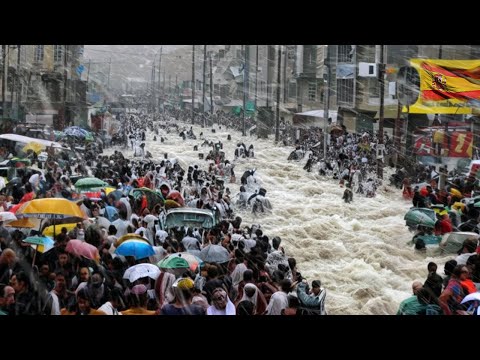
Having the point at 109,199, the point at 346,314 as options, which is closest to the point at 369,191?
the point at 346,314

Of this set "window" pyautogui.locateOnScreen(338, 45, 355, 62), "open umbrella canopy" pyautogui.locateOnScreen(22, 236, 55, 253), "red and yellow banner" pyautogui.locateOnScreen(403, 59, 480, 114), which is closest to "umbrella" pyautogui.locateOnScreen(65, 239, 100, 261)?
"open umbrella canopy" pyautogui.locateOnScreen(22, 236, 55, 253)

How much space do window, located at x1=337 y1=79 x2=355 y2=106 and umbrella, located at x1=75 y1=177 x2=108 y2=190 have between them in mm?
2157

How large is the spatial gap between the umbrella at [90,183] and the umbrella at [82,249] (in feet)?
2.16

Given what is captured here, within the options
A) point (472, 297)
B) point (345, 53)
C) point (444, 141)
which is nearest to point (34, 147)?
point (345, 53)

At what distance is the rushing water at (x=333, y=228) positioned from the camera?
582cm

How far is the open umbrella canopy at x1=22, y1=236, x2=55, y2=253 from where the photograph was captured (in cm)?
561

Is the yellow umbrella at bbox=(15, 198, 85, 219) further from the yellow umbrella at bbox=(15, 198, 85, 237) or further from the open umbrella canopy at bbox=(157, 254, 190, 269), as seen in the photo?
the open umbrella canopy at bbox=(157, 254, 190, 269)

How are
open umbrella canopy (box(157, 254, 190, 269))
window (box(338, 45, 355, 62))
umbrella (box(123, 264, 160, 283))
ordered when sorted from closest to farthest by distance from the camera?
umbrella (box(123, 264, 160, 283)) → open umbrella canopy (box(157, 254, 190, 269)) → window (box(338, 45, 355, 62))

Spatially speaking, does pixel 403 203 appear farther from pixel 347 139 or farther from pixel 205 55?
pixel 205 55

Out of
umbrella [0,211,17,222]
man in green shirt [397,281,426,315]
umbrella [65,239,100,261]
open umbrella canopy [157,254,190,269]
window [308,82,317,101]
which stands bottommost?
man in green shirt [397,281,426,315]

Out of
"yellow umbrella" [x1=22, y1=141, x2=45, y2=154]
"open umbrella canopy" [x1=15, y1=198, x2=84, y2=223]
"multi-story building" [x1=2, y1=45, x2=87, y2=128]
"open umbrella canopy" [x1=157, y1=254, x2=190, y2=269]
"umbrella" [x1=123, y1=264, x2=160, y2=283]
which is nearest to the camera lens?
"umbrella" [x1=123, y1=264, x2=160, y2=283]

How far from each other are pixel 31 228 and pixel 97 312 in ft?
3.54

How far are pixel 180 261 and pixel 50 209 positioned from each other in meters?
1.14

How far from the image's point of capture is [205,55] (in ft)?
20.8
